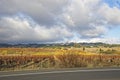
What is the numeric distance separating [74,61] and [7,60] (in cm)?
817

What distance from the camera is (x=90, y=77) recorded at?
69.4 ft

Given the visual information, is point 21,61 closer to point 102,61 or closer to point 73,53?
point 73,53

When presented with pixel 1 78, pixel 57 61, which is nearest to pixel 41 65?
pixel 57 61

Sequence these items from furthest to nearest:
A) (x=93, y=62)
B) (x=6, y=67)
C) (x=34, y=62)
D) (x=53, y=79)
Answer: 1. (x=34, y=62)
2. (x=93, y=62)
3. (x=6, y=67)
4. (x=53, y=79)

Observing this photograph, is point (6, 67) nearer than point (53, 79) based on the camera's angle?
No

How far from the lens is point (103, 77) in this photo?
69.5ft

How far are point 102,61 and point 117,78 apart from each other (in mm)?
15377

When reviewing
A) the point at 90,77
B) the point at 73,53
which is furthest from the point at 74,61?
the point at 90,77

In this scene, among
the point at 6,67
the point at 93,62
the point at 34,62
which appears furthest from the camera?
the point at 34,62

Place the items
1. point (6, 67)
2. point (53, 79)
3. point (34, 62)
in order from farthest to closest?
point (34, 62) < point (6, 67) < point (53, 79)

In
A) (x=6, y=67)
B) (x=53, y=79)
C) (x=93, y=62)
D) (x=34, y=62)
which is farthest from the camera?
(x=34, y=62)

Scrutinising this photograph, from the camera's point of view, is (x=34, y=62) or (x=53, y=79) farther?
(x=34, y=62)

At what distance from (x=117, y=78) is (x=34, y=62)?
16976 millimetres

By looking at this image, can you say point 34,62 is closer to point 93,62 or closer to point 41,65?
point 41,65
